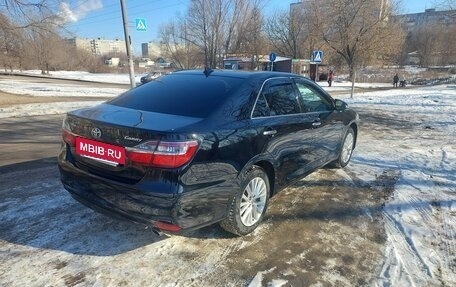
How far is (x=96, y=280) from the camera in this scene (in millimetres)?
2738

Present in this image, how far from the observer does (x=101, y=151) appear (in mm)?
2943

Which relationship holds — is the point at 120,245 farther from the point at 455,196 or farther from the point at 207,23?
the point at 207,23

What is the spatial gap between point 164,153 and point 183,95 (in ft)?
3.39

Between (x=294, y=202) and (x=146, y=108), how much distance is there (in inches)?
85.6

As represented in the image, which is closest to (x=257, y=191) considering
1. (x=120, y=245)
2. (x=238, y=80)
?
(x=238, y=80)

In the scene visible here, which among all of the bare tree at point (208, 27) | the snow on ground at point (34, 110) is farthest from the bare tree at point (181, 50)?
the snow on ground at point (34, 110)

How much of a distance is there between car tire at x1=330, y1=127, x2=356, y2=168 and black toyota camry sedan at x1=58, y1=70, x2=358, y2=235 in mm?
1557

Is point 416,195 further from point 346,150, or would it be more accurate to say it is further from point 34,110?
point 34,110

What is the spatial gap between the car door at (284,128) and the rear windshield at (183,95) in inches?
16.1

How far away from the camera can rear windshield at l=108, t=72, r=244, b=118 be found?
10.8 ft

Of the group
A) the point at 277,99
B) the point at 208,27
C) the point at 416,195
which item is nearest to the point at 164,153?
the point at 277,99

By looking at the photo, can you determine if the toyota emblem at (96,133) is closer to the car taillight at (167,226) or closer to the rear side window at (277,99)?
the car taillight at (167,226)

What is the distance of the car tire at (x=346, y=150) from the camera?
5.60 metres

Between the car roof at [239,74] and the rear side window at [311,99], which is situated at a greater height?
the car roof at [239,74]
